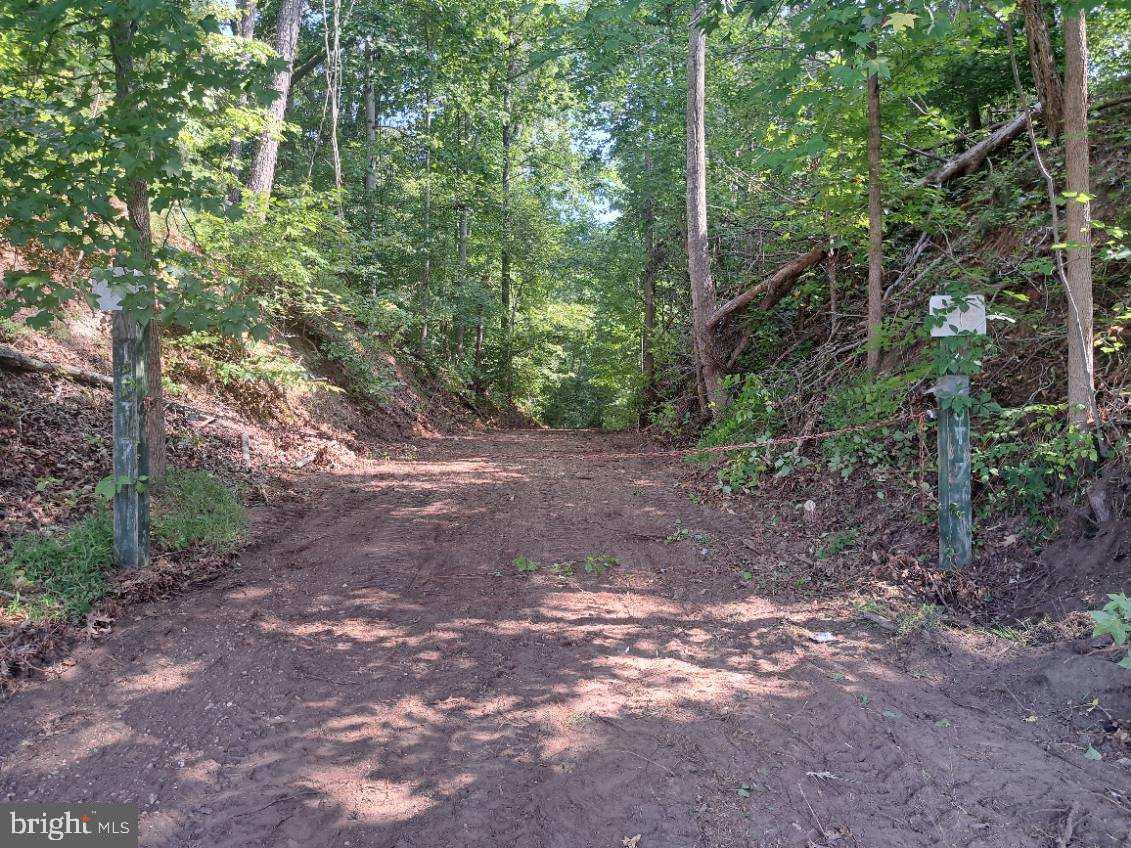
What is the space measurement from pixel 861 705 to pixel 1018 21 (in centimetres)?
767

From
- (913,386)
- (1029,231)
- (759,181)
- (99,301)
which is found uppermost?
(759,181)

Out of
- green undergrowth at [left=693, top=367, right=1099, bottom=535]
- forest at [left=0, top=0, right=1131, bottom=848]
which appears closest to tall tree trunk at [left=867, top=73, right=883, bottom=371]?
forest at [left=0, top=0, right=1131, bottom=848]

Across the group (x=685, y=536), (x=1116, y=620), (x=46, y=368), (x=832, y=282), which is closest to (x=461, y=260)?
(x=832, y=282)

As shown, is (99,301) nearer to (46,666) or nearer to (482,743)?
(46,666)

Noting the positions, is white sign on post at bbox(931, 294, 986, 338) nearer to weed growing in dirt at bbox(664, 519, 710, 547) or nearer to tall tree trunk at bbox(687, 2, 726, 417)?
weed growing in dirt at bbox(664, 519, 710, 547)

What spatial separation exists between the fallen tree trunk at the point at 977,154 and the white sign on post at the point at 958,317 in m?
3.85

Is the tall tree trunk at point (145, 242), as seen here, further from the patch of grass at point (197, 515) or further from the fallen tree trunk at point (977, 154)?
the fallen tree trunk at point (977, 154)

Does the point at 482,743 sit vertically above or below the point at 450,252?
below

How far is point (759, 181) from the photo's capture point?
410 inches

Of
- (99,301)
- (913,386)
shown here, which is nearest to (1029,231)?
(913,386)

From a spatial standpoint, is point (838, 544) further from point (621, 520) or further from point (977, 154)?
point (977, 154)

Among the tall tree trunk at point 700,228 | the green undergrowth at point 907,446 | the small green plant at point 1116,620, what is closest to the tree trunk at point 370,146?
the tall tree trunk at point 700,228

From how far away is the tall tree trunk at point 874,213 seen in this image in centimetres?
648

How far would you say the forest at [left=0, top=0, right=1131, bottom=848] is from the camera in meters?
→ 2.87
